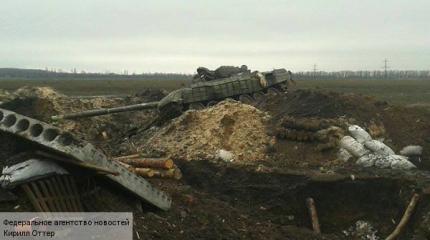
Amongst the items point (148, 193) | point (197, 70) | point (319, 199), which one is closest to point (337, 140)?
point (319, 199)

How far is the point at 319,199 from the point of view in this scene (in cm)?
1163

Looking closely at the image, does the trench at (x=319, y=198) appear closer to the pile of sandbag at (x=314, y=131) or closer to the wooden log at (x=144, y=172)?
the wooden log at (x=144, y=172)

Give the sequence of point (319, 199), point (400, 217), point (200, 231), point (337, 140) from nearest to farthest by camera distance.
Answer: point (200, 231)
point (400, 217)
point (319, 199)
point (337, 140)

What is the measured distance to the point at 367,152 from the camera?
44.4ft

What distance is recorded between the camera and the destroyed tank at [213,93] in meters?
19.2

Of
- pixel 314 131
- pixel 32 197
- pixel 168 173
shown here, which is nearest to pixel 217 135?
pixel 314 131

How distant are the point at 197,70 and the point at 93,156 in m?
16.9

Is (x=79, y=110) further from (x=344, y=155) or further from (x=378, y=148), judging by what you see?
(x=378, y=148)

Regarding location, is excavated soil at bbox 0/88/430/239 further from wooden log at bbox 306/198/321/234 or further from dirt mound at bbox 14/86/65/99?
dirt mound at bbox 14/86/65/99

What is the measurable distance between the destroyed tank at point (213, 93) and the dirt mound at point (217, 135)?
2.95 meters

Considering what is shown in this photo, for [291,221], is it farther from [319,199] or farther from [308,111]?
[308,111]

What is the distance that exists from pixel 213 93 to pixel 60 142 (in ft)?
49.1

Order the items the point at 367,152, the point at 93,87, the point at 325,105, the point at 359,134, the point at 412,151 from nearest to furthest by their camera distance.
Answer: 1. the point at 367,152
2. the point at 412,151
3. the point at 359,134
4. the point at 325,105
5. the point at 93,87

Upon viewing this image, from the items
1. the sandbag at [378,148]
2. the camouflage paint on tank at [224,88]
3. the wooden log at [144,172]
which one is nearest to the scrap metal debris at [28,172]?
the wooden log at [144,172]
